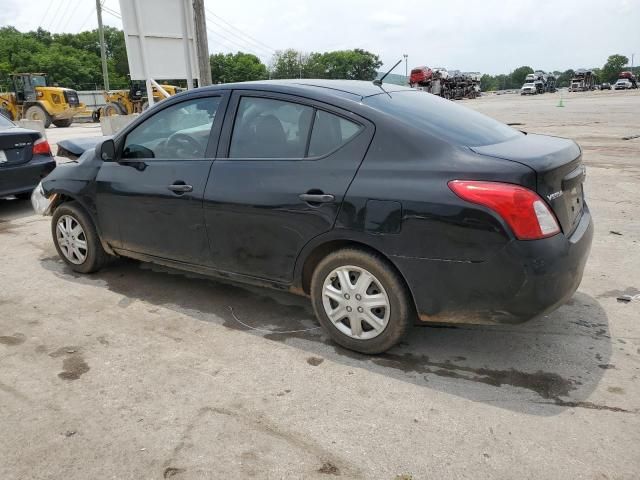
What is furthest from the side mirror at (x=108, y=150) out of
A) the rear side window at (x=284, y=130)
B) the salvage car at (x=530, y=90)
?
the salvage car at (x=530, y=90)

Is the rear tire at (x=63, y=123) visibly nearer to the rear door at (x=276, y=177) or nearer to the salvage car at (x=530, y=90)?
the rear door at (x=276, y=177)

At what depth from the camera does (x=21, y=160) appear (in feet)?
24.5

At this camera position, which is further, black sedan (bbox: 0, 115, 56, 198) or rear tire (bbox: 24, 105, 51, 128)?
rear tire (bbox: 24, 105, 51, 128)

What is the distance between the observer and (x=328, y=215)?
3.24 m

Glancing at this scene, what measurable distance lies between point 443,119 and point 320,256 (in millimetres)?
1167

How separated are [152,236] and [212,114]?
1066 mm

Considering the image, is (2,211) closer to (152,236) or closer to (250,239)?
(152,236)

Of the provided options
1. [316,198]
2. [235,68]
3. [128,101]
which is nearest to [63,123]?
[128,101]

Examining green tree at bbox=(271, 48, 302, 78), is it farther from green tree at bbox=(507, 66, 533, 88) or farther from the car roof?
the car roof

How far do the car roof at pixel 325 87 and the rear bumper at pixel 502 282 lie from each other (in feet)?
3.97

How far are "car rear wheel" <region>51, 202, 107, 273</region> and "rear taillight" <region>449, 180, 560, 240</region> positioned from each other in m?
3.31

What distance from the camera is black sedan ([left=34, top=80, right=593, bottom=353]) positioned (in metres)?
2.85

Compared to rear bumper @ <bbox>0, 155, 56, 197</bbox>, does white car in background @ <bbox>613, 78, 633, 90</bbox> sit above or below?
below

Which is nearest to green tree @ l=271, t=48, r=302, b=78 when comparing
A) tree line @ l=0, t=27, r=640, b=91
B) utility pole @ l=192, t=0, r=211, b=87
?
tree line @ l=0, t=27, r=640, b=91
